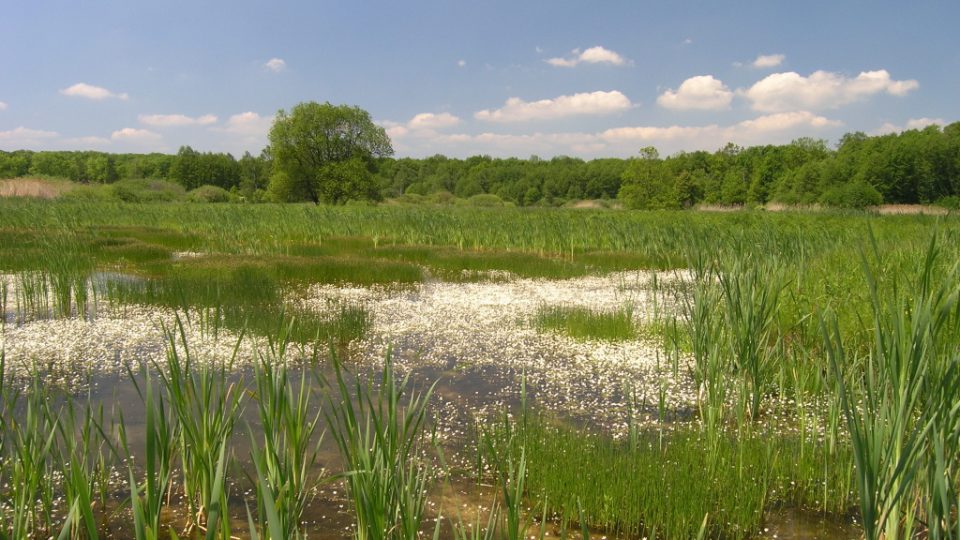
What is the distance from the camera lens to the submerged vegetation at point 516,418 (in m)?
2.62

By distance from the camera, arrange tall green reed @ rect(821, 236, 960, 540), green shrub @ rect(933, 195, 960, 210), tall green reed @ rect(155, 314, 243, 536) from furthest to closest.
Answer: green shrub @ rect(933, 195, 960, 210)
tall green reed @ rect(155, 314, 243, 536)
tall green reed @ rect(821, 236, 960, 540)

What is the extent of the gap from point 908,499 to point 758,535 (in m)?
0.79

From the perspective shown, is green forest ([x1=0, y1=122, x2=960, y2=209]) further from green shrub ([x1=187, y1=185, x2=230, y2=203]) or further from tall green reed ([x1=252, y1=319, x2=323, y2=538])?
tall green reed ([x1=252, y1=319, x2=323, y2=538])

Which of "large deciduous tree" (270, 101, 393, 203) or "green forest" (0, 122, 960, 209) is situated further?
"green forest" (0, 122, 960, 209)

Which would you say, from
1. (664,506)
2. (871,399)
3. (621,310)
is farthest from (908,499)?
(621,310)

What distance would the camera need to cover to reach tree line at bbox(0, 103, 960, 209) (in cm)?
5112

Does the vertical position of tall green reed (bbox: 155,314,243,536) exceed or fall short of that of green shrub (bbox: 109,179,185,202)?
it falls short

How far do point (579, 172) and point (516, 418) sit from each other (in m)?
112

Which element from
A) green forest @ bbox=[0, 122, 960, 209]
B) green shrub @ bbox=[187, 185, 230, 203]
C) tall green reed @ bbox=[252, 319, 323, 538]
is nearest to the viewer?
tall green reed @ bbox=[252, 319, 323, 538]

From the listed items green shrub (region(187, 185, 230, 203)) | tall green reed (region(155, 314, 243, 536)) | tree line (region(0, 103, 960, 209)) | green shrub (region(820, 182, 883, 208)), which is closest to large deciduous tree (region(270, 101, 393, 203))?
tree line (region(0, 103, 960, 209))

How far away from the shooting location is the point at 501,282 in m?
12.9

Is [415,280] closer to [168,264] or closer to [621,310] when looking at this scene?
[621,310]

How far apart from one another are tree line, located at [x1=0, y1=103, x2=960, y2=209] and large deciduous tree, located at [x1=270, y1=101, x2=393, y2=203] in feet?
0.29

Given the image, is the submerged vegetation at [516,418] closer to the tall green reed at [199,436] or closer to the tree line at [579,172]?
the tall green reed at [199,436]
